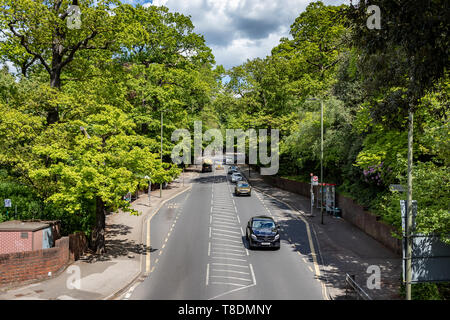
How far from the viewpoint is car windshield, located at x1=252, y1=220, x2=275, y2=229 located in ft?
66.3

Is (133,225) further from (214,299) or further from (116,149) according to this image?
(214,299)

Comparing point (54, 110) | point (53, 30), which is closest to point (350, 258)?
point (54, 110)

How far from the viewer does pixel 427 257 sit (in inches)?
392

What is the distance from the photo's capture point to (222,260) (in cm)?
1758

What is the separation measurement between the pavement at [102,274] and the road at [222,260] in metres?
0.76

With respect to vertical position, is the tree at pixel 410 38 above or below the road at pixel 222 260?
above

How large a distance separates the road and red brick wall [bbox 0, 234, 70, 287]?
4191 mm

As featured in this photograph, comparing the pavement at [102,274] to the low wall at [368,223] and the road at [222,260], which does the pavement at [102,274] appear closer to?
the road at [222,260]

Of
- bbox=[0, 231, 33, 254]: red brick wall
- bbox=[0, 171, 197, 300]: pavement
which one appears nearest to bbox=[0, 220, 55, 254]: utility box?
bbox=[0, 231, 33, 254]: red brick wall

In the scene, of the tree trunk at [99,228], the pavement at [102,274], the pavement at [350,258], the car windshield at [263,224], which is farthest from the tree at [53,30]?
the pavement at [350,258]

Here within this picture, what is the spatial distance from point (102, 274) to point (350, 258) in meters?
12.7

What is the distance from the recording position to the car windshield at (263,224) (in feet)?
66.3

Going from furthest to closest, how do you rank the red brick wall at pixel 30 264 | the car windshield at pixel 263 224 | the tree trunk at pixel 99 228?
1. the car windshield at pixel 263 224
2. the tree trunk at pixel 99 228
3. the red brick wall at pixel 30 264

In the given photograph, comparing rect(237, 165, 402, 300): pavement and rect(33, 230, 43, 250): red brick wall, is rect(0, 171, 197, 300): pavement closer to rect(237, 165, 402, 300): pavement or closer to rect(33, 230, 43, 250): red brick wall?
rect(33, 230, 43, 250): red brick wall
